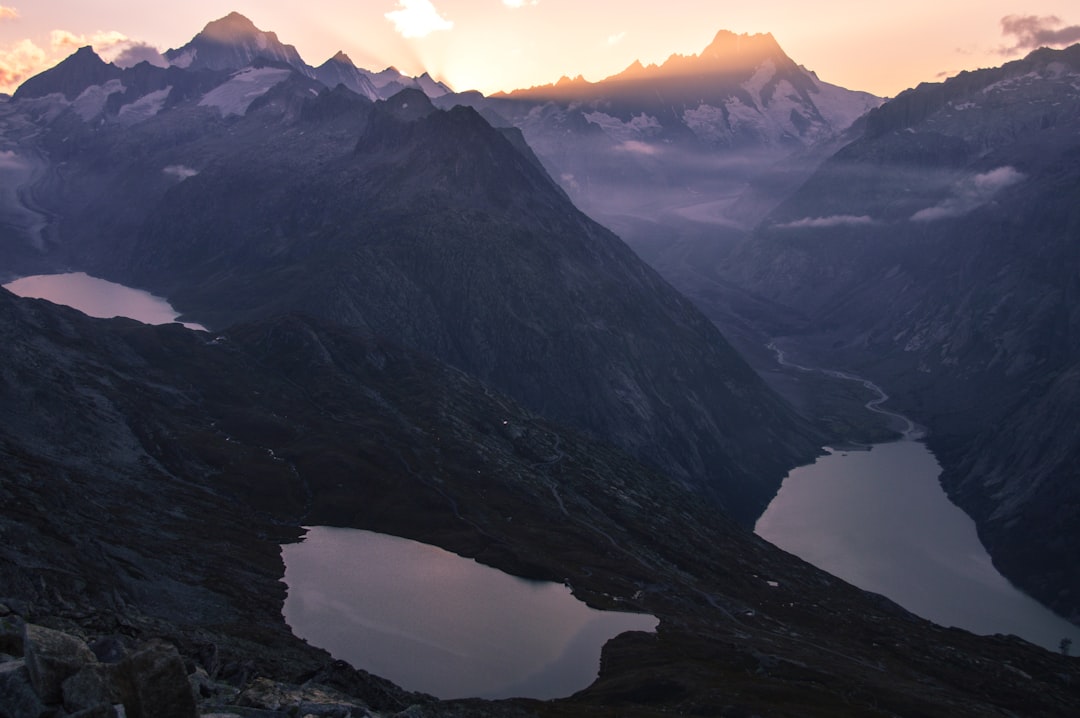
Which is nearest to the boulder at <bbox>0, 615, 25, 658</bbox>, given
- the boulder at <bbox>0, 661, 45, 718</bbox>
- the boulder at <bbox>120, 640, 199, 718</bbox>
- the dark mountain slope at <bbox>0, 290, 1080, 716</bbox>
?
the boulder at <bbox>0, 661, 45, 718</bbox>

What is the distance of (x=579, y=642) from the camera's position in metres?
133

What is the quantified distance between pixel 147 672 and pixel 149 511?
123 m

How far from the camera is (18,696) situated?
38.3 m

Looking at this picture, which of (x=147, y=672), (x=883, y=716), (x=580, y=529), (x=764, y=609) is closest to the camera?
(x=147, y=672)

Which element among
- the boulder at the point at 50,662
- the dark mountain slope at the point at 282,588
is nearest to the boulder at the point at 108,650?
the boulder at the point at 50,662

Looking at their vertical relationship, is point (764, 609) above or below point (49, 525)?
above

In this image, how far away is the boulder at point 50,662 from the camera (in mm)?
38531

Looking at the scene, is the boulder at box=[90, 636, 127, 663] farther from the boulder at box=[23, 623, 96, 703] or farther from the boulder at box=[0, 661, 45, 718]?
the boulder at box=[0, 661, 45, 718]

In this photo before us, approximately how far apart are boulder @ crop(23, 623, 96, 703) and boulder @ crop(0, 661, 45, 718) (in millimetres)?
258

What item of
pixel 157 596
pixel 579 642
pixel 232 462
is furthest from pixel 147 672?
pixel 232 462

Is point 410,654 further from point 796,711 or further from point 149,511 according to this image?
point 149,511

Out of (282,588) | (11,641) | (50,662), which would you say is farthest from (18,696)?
(282,588)

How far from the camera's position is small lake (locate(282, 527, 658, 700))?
114 meters

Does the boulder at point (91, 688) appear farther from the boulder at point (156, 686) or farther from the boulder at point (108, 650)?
the boulder at point (108, 650)
